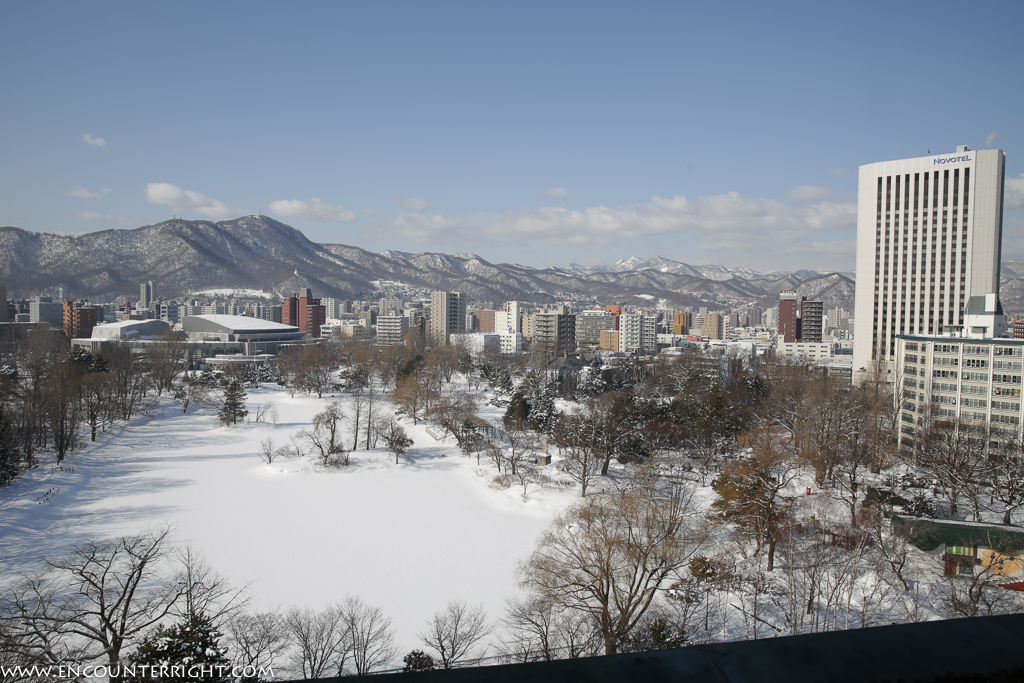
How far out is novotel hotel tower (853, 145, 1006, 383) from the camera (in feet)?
81.5

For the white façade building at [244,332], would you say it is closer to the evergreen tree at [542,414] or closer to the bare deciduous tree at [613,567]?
the evergreen tree at [542,414]

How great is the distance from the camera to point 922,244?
2586cm

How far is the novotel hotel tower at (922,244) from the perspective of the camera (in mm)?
24844

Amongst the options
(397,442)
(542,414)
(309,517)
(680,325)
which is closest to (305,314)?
(680,325)

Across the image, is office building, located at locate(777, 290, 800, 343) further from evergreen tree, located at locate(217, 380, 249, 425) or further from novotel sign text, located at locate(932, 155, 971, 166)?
evergreen tree, located at locate(217, 380, 249, 425)

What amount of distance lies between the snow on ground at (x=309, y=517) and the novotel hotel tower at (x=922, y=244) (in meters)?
20.0

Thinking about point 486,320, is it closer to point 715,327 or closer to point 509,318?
point 509,318

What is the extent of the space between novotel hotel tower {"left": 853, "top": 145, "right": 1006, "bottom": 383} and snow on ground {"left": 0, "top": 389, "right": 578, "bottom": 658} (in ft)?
65.5

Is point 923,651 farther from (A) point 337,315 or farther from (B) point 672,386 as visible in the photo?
(A) point 337,315

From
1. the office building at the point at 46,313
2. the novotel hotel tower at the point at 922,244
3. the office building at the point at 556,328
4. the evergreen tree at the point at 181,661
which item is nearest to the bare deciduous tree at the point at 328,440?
the evergreen tree at the point at 181,661

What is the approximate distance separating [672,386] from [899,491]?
44.8 ft

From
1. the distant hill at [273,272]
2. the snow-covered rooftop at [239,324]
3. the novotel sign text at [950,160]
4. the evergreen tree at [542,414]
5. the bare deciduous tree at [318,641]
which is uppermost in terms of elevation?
the distant hill at [273,272]

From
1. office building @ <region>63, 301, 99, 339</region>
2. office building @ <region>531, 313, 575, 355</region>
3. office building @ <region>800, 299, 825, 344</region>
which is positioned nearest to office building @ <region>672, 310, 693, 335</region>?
office building @ <region>800, 299, 825, 344</region>

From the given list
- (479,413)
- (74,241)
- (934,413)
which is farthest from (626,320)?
(74,241)
